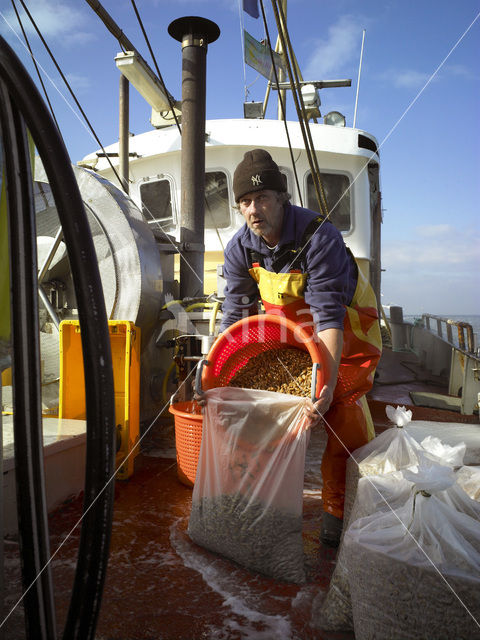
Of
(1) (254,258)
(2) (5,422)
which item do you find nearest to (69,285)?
(2) (5,422)

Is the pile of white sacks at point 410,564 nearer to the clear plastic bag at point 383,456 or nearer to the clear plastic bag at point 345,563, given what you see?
the clear plastic bag at point 345,563

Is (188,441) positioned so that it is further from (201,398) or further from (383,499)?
(383,499)

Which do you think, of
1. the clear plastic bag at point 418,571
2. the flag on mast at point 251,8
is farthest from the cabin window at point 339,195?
the clear plastic bag at point 418,571

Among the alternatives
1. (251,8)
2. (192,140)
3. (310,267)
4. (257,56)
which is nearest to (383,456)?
(310,267)

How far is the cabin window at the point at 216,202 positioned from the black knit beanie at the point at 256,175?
12.6 feet

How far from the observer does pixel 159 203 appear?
611cm

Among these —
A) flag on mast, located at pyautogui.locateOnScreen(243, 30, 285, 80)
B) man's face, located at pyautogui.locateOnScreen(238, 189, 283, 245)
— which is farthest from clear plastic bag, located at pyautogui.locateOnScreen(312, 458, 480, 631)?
flag on mast, located at pyautogui.locateOnScreen(243, 30, 285, 80)

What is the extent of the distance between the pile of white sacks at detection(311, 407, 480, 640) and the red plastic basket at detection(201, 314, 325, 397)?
49 centimetres

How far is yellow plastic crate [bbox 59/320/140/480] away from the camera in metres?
2.64

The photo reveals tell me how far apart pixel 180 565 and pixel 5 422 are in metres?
1.08

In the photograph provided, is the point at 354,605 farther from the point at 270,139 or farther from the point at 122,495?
the point at 270,139

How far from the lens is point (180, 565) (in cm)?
179

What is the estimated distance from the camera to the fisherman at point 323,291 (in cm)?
187

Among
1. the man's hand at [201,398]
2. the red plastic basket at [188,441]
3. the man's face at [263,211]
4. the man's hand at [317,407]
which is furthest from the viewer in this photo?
the red plastic basket at [188,441]
